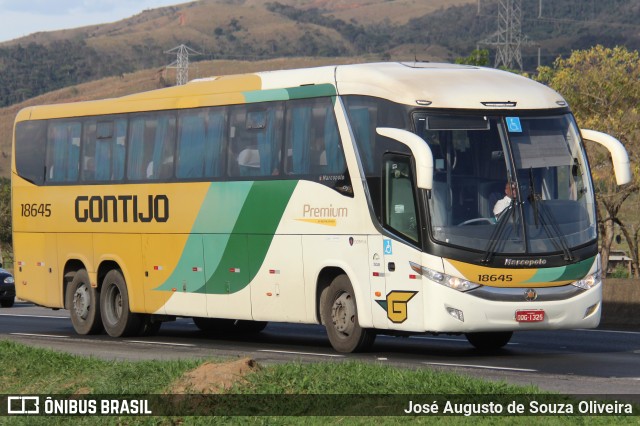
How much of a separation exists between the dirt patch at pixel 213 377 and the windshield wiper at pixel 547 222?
535cm

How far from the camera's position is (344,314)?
18250 mm

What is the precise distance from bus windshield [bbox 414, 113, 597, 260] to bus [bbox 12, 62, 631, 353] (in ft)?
0.06

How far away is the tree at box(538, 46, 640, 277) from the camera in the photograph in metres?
37.3

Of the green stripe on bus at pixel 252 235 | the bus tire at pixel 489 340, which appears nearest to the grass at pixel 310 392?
the green stripe on bus at pixel 252 235

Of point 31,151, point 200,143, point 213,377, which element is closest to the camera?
point 213,377

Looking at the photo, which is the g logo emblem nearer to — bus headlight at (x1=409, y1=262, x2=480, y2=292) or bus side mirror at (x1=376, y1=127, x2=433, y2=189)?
bus headlight at (x1=409, y1=262, x2=480, y2=292)

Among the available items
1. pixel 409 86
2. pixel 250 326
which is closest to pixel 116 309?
pixel 250 326

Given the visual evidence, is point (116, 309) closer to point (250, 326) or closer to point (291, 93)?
point (250, 326)

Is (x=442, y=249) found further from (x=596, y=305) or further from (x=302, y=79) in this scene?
(x=302, y=79)

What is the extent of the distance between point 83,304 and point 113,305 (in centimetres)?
76

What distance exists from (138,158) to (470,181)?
723 cm

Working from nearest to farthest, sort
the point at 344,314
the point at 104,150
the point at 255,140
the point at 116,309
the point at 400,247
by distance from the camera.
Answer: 1. the point at 400,247
2. the point at 344,314
3. the point at 255,140
4. the point at 104,150
5. the point at 116,309

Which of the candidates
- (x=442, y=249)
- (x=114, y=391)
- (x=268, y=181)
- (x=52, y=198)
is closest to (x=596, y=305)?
(x=442, y=249)

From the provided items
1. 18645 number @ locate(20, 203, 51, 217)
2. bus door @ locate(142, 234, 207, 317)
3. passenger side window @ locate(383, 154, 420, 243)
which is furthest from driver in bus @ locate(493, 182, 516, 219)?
18645 number @ locate(20, 203, 51, 217)
